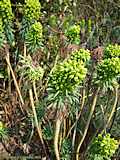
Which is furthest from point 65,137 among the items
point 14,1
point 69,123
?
point 14,1

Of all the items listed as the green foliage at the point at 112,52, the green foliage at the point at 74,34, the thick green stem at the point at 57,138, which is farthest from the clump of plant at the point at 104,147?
the green foliage at the point at 74,34

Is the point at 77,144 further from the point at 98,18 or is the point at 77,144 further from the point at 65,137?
the point at 98,18

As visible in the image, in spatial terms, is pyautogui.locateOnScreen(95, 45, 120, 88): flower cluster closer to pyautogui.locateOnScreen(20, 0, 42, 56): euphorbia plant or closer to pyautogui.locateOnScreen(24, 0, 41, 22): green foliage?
pyautogui.locateOnScreen(20, 0, 42, 56): euphorbia plant

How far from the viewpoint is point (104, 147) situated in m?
2.08

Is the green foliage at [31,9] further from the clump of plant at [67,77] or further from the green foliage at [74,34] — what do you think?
the clump of plant at [67,77]

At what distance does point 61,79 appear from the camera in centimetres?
185

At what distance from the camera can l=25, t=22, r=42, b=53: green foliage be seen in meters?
2.32

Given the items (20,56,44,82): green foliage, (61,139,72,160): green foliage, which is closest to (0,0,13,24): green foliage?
(20,56,44,82): green foliage

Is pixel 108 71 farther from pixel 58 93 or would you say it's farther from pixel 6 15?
pixel 6 15

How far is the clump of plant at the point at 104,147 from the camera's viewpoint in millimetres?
2072

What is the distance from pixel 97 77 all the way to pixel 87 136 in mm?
609

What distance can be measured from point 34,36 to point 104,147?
2.43ft

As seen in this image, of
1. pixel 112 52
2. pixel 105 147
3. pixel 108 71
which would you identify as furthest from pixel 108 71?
pixel 105 147

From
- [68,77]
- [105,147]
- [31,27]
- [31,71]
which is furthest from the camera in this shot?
[31,27]
